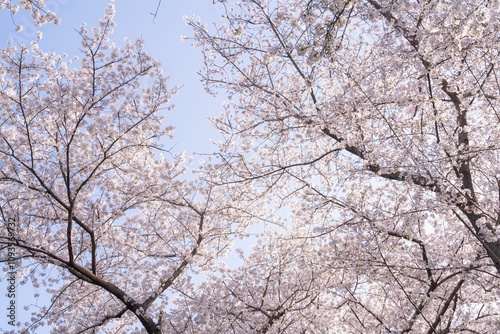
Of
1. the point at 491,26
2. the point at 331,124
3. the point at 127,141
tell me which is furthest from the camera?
the point at 127,141

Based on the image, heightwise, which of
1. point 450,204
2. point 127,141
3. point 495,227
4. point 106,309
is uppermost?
point 127,141

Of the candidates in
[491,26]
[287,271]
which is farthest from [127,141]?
[491,26]

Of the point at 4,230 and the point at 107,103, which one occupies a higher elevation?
the point at 107,103

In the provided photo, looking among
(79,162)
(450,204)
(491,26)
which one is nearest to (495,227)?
(450,204)

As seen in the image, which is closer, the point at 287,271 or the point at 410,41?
the point at 410,41

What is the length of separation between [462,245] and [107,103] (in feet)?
22.3

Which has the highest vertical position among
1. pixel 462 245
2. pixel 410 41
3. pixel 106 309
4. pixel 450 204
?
pixel 410 41

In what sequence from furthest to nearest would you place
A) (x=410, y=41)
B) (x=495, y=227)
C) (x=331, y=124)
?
(x=331, y=124) → (x=410, y=41) → (x=495, y=227)

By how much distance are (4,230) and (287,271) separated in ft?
18.4

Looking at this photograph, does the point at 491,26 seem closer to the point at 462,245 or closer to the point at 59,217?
the point at 462,245

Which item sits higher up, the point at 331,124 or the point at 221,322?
the point at 331,124

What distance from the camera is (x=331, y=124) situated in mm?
6684

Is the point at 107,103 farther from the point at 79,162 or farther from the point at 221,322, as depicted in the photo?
the point at 221,322

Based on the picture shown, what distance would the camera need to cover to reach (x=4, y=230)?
831cm
